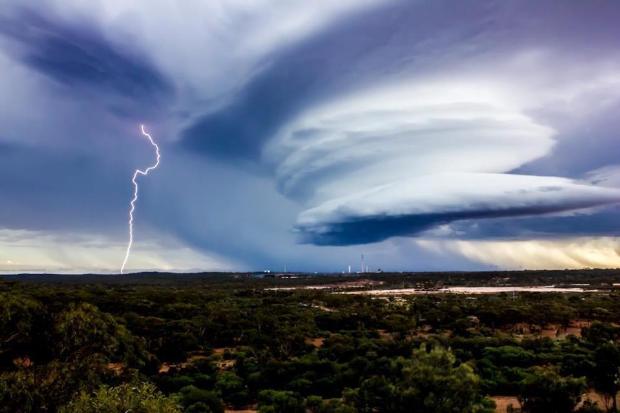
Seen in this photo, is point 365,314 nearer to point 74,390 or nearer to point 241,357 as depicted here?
point 241,357

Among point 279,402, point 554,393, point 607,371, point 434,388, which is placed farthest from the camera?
point 279,402

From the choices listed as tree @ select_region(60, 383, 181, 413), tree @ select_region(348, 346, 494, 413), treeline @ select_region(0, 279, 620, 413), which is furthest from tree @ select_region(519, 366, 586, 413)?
tree @ select_region(60, 383, 181, 413)

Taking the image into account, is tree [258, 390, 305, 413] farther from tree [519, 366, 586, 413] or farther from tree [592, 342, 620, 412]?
tree [592, 342, 620, 412]

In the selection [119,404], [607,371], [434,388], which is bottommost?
[607,371]

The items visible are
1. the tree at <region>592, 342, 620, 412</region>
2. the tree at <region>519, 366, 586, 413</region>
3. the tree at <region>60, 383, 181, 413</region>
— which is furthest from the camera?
the tree at <region>592, 342, 620, 412</region>

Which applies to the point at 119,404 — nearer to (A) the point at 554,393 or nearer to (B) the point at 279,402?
(B) the point at 279,402

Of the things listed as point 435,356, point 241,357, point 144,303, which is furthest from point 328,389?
point 144,303

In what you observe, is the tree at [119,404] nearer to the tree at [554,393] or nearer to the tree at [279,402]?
the tree at [279,402]

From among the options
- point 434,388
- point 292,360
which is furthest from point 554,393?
point 292,360

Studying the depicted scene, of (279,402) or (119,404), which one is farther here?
(279,402)
